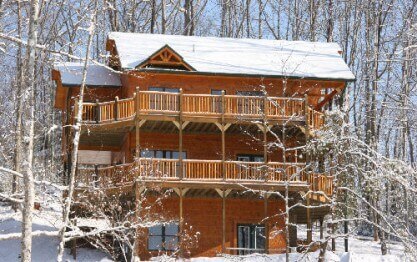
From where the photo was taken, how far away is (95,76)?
4050cm

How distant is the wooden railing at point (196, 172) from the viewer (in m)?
36.0

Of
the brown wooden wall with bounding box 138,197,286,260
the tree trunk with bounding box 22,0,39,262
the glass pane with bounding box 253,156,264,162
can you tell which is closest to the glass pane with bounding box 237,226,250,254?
the brown wooden wall with bounding box 138,197,286,260

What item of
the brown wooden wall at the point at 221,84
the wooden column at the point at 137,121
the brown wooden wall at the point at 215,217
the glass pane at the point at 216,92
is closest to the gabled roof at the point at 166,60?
the brown wooden wall at the point at 221,84

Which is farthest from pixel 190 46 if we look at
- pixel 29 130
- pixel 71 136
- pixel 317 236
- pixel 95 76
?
pixel 29 130

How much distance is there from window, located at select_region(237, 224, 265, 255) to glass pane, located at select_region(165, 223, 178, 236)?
2.72m

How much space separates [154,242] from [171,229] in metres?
0.90


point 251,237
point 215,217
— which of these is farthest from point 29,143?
point 251,237

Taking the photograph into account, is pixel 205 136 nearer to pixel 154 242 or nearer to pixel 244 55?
pixel 244 55

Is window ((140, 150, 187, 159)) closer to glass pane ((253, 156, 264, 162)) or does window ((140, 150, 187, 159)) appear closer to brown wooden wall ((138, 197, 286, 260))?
brown wooden wall ((138, 197, 286, 260))

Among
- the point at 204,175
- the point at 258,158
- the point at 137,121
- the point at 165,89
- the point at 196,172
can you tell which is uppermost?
the point at 165,89

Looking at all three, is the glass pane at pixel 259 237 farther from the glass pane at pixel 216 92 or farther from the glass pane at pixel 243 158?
the glass pane at pixel 216 92

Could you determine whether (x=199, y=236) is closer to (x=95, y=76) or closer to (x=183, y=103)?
(x=183, y=103)

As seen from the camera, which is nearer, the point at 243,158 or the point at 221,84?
the point at 243,158

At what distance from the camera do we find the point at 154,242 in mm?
37812
